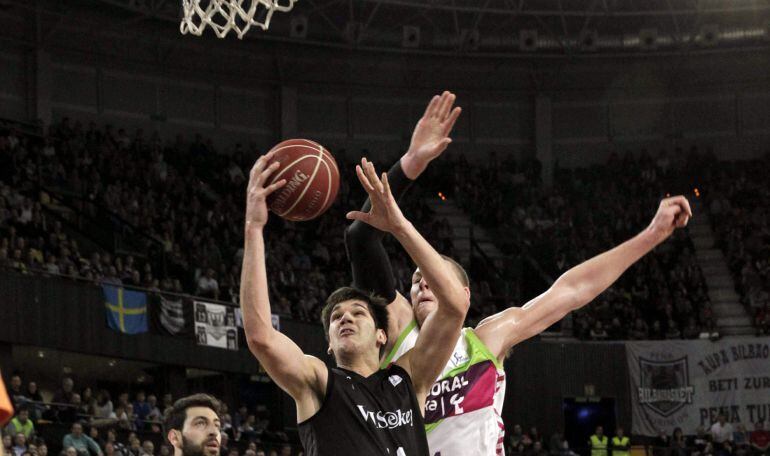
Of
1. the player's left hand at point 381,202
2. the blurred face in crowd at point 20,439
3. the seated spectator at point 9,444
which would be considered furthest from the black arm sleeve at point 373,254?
the blurred face in crowd at point 20,439

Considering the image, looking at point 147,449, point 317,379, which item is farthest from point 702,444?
point 317,379

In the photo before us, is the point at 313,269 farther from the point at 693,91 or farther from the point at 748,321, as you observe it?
the point at 693,91

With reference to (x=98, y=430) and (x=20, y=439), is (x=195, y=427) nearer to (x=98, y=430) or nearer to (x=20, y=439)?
(x=20, y=439)

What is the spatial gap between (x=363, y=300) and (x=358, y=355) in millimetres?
225

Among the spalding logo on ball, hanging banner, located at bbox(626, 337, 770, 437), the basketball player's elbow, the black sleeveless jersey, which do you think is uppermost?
hanging banner, located at bbox(626, 337, 770, 437)

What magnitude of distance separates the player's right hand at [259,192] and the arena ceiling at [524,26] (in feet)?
75.0

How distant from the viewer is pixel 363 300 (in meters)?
4.76

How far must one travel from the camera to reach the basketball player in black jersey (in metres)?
4.37

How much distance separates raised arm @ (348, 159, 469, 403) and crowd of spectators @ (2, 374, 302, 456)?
9313mm

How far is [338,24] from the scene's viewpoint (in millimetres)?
29266

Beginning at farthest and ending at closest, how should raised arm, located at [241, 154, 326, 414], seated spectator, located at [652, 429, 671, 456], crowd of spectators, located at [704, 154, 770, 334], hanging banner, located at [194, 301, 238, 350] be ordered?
crowd of spectators, located at [704, 154, 770, 334] < seated spectator, located at [652, 429, 671, 456] < hanging banner, located at [194, 301, 238, 350] < raised arm, located at [241, 154, 326, 414]

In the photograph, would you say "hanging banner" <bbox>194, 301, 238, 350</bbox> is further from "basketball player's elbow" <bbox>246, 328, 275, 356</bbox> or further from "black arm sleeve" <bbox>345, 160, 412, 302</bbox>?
"basketball player's elbow" <bbox>246, 328, 275, 356</bbox>

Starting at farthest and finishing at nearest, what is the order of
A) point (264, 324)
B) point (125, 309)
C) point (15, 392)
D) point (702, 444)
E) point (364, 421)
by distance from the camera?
point (702, 444)
point (125, 309)
point (15, 392)
point (364, 421)
point (264, 324)

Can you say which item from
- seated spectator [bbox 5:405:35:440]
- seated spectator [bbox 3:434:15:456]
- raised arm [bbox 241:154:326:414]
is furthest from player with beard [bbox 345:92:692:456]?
seated spectator [bbox 5:405:35:440]
